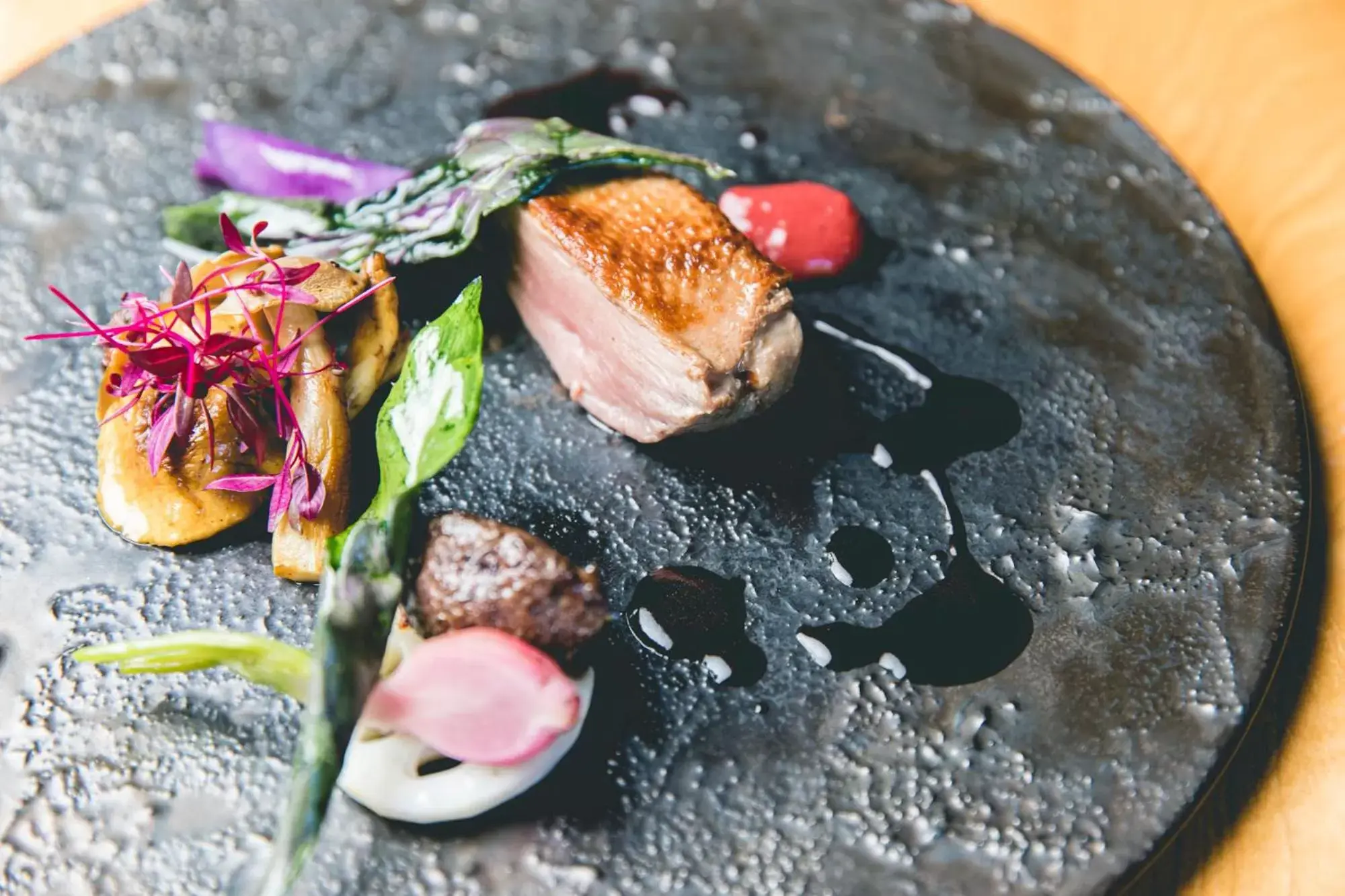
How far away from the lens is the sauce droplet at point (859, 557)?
2670mm

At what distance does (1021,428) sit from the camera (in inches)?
115

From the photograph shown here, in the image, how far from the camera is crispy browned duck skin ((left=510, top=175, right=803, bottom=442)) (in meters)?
2.70

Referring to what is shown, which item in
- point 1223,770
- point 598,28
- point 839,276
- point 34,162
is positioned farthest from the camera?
point 598,28

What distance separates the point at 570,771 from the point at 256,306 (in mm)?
1366

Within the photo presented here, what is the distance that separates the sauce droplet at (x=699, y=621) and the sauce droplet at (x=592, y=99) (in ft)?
5.36

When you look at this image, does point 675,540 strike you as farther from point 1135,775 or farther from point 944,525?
point 1135,775

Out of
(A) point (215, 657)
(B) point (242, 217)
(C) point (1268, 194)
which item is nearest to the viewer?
(A) point (215, 657)

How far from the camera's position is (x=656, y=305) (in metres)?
2.72

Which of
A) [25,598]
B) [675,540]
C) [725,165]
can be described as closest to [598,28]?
[725,165]

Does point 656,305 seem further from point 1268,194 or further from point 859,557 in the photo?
point 1268,194

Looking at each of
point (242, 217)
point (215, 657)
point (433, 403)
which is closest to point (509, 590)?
point (433, 403)

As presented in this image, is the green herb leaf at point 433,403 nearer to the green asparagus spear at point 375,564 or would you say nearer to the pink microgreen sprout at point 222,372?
the green asparagus spear at point 375,564

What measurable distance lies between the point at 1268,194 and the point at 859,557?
79.1 inches

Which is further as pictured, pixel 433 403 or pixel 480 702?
pixel 433 403
